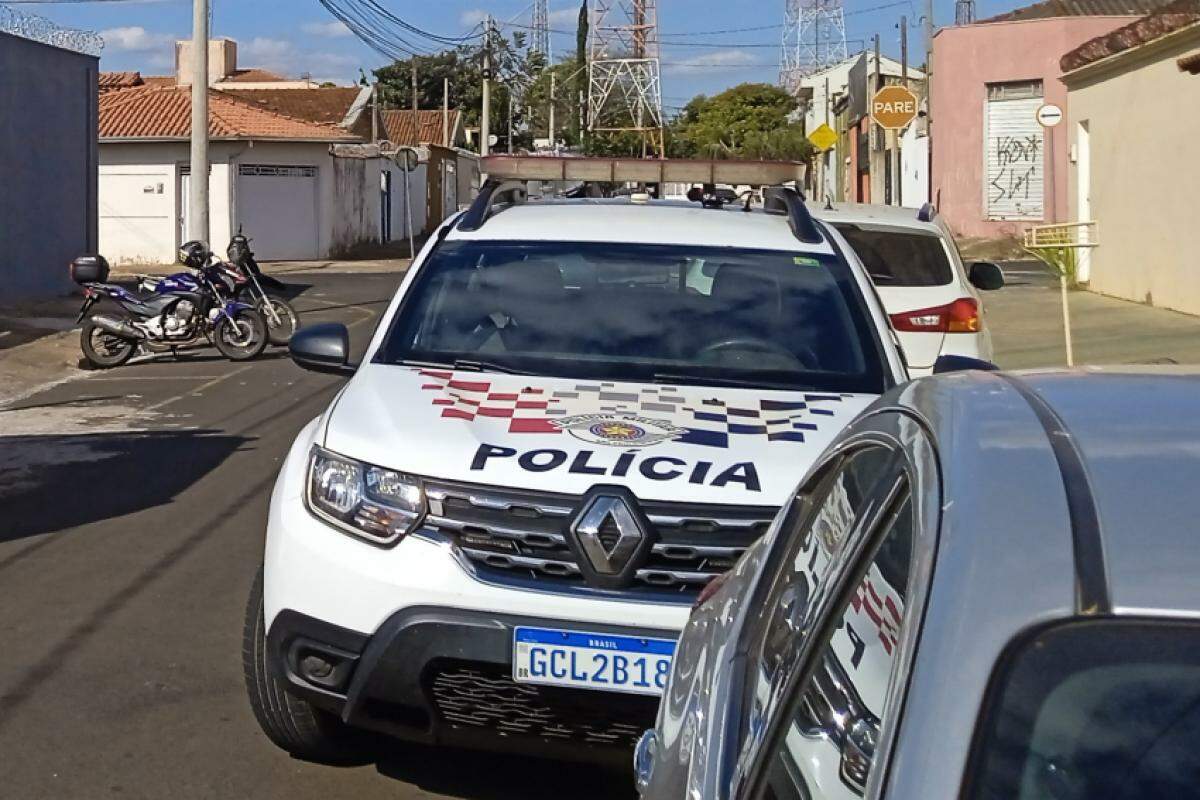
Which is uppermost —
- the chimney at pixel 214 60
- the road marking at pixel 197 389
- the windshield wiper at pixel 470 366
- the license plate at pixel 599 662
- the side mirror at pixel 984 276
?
the chimney at pixel 214 60

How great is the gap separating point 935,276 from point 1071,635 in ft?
28.7

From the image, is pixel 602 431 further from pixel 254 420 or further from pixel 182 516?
pixel 254 420

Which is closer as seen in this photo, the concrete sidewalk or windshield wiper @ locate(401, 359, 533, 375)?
windshield wiper @ locate(401, 359, 533, 375)

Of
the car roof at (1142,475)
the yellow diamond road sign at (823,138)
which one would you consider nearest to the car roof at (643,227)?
the car roof at (1142,475)

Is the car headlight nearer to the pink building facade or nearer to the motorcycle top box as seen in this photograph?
the motorcycle top box

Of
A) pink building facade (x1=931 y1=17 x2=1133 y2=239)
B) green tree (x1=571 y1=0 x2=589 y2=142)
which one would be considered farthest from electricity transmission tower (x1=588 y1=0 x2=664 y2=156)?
pink building facade (x1=931 y1=17 x2=1133 y2=239)

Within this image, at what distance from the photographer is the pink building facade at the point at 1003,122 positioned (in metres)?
36.5

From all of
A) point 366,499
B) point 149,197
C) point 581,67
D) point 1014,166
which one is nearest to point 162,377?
point 366,499

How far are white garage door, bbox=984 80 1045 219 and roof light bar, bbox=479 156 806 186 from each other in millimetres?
29753

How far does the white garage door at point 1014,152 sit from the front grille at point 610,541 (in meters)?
34.2

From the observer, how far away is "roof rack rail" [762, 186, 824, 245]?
6008 mm

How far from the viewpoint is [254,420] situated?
13.0 metres

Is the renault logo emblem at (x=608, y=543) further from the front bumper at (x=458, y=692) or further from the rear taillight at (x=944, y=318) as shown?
the rear taillight at (x=944, y=318)

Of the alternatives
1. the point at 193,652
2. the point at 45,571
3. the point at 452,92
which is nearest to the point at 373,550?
the point at 193,652
